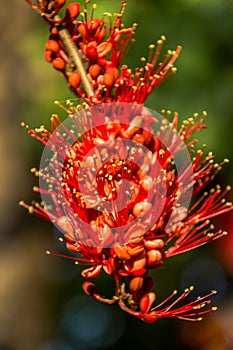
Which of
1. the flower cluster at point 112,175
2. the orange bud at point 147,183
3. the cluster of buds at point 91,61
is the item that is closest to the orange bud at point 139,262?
the flower cluster at point 112,175

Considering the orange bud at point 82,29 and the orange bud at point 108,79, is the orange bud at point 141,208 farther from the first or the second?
Result: the orange bud at point 82,29

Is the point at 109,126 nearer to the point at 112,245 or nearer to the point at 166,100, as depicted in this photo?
the point at 112,245

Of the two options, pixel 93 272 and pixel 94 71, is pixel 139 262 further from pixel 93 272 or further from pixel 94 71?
pixel 94 71

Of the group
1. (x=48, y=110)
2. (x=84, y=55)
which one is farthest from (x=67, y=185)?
(x=48, y=110)

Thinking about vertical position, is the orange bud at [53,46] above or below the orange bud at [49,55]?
above

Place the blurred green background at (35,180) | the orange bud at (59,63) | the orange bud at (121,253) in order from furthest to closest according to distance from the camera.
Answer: the blurred green background at (35,180) → the orange bud at (59,63) → the orange bud at (121,253)

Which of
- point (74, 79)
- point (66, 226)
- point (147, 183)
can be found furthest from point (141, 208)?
point (74, 79)

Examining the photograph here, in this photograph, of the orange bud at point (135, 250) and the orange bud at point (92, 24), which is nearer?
the orange bud at point (135, 250)

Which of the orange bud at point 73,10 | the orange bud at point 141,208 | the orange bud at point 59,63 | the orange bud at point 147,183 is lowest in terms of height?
the orange bud at point 141,208
